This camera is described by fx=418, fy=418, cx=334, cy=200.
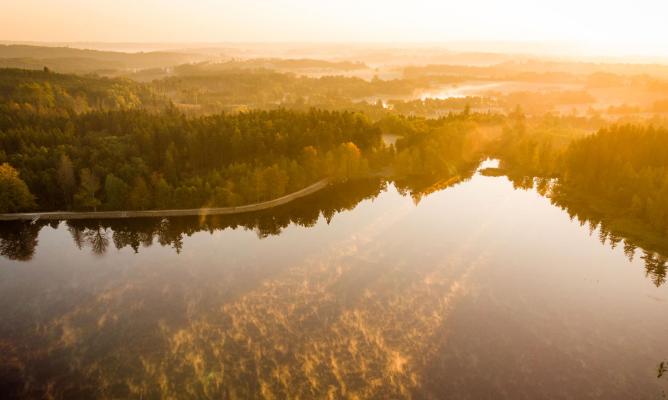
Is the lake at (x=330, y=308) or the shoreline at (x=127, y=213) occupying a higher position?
the shoreline at (x=127, y=213)

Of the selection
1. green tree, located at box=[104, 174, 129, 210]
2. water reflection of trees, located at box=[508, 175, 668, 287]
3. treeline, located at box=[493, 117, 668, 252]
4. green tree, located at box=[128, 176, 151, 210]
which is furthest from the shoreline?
treeline, located at box=[493, 117, 668, 252]

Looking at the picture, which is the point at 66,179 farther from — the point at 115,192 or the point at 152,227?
the point at 152,227

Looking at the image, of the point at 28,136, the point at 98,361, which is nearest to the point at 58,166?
the point at 28,136

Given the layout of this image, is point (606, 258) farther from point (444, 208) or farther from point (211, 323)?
point (211, 323)

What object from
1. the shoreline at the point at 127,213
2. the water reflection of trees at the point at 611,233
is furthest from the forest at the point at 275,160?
the shoreline at the point at 127,213

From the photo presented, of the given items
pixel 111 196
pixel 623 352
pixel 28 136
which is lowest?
pixel 623 352

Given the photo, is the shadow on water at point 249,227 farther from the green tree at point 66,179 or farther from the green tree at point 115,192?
the green tree at point 66,179
